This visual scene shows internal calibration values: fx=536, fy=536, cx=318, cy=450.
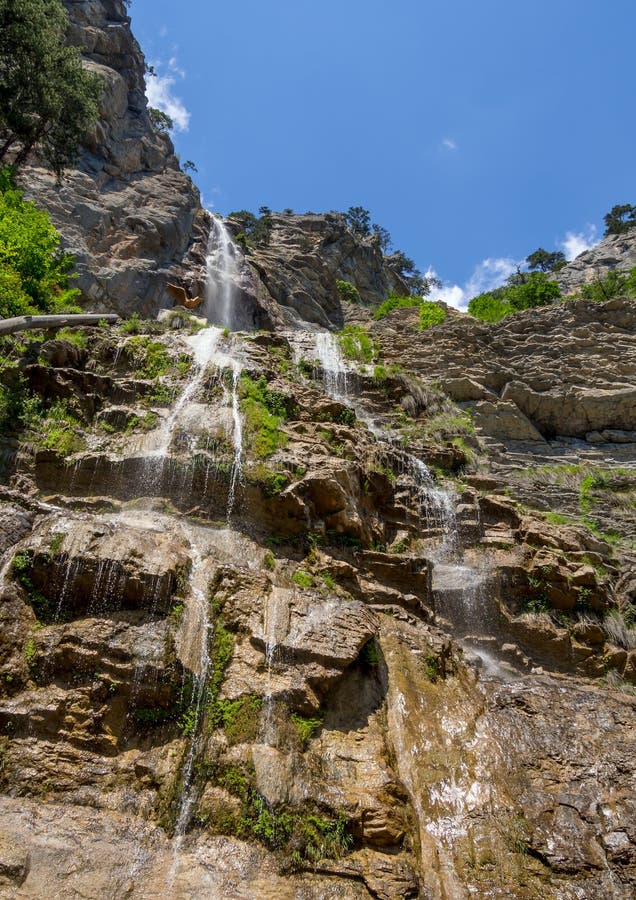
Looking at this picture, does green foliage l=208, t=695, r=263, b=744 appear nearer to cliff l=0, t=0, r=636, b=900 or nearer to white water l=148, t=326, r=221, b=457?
cliff l=0, t=0, r=636, b=900

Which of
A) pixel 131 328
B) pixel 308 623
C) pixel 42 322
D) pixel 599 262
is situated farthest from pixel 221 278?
pixel 599 262

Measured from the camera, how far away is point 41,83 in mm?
19531

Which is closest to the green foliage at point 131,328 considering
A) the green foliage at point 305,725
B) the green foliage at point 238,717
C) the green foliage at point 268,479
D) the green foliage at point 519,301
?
the green foliage at point 268,479

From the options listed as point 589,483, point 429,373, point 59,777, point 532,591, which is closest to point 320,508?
point 532,591

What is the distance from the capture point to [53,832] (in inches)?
227

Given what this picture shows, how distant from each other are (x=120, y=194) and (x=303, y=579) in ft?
99.1

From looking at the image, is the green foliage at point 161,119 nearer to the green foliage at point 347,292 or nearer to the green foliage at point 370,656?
the green foliage at point 347,292

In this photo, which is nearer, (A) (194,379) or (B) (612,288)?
(A) (194,379)

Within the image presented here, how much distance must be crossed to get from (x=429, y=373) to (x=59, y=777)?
2104 cm

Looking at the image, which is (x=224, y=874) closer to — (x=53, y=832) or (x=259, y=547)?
(x=53, y=832)

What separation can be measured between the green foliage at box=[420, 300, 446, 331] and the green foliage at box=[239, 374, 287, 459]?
55.3 ft

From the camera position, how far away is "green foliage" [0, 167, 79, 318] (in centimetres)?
1565

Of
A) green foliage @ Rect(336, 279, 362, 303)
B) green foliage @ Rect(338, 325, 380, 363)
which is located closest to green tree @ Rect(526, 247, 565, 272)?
green foliage @ Rect(336, 279, 362, 303)

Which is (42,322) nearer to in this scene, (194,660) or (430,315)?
(194,660)
